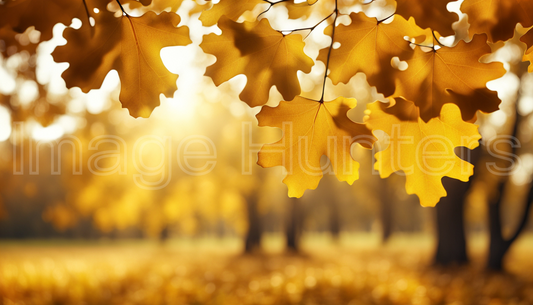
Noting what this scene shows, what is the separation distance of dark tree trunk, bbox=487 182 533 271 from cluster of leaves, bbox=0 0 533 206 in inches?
359

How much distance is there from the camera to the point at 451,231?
9.60m

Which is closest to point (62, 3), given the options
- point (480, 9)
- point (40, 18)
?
point (40, 18)

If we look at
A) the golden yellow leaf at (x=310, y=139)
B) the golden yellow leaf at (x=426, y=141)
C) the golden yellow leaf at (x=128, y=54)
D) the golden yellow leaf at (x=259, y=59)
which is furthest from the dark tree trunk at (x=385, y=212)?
the golden yellow leaf at (x=128, y=54)

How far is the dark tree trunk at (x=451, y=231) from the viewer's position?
9266 mm

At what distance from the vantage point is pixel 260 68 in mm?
1082

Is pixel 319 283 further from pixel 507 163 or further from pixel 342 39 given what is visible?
pixel 507 163

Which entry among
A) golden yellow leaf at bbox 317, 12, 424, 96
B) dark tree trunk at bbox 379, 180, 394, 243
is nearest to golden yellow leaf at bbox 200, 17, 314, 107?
golden yellow leaf at bbox 317, 12, 424, 96

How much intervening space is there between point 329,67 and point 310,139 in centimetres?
24

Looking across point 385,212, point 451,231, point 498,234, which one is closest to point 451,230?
point 451,231

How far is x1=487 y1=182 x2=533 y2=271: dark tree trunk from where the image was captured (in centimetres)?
833

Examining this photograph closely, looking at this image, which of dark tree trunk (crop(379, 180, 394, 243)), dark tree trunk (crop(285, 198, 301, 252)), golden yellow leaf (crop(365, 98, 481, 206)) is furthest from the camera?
dark tree trunk (crop(379, 180, 394, 243))

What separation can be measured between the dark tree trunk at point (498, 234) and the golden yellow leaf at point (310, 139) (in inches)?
365

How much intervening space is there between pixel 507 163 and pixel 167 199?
10.8m

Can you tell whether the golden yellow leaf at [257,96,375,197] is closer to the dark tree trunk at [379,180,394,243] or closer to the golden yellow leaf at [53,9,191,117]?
the golden yellow leaf at [53,9,191,117]
